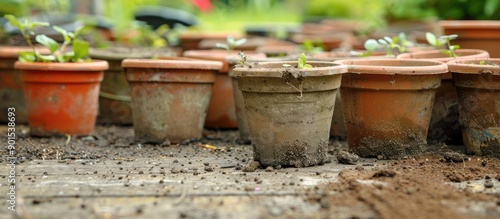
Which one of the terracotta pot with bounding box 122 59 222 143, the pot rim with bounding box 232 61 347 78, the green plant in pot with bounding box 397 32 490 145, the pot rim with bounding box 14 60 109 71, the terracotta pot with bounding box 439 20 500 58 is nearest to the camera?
the pot rim with bounding box 232 61 347 78

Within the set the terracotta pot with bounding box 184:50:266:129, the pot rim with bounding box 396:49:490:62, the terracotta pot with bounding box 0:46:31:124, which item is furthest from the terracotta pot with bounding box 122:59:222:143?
the terracotta pot with bounding box 0:46:31:124

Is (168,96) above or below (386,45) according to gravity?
below

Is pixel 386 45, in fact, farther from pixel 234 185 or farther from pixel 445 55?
pixel 234 185

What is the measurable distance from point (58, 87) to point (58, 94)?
0.17 ft

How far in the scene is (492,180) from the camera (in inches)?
143

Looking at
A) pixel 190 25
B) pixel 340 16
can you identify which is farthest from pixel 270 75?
pixel 340 16

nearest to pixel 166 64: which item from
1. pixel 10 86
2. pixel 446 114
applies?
pixel 10 86

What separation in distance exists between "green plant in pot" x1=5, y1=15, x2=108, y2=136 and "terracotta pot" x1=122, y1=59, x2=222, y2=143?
48 centimetres

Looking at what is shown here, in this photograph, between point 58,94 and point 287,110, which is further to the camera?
point 58,94

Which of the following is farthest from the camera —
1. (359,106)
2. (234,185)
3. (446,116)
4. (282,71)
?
(446,116)

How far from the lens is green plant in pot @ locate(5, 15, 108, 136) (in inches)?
207

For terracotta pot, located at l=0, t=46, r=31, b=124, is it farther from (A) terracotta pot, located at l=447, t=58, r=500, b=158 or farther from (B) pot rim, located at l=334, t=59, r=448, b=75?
(A) terracotta pot, located at l=447, t=58, r=500, b=158

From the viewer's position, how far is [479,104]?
426 cm

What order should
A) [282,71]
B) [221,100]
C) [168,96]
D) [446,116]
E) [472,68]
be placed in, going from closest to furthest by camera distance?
[282,71] < [472,68] < [446,116] < [168,96] < [221,100]
